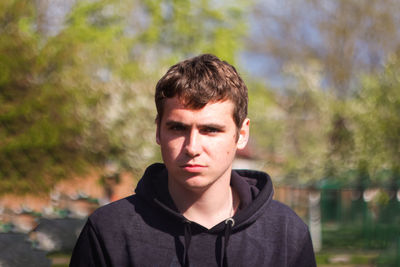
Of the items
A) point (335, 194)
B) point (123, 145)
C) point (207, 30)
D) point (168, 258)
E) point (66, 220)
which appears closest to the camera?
point (168, 258)

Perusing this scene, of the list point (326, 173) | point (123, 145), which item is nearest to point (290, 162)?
point (326, 173)

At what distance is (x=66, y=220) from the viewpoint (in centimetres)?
850

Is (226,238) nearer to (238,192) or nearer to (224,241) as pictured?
(224,241)

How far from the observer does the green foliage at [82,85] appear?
16000mm

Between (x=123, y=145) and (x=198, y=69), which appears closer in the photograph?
(x=198, y=69)

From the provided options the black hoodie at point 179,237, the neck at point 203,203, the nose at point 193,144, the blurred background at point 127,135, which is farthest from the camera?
the blurred background at point 127,135

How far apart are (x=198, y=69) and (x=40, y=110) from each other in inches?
573

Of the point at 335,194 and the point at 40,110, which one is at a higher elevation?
the point at 40,110

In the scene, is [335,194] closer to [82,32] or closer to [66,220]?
[66,220]

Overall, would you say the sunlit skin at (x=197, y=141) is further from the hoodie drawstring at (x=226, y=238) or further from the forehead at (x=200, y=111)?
the hoodie drawstring at (x=226, y=238)

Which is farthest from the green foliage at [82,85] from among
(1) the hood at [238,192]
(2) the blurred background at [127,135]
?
(1) the hood at [238,192]

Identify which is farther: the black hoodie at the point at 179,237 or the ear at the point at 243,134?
the ear at the point at 243,134

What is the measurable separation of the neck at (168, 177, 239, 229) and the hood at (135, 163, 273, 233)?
0.05m

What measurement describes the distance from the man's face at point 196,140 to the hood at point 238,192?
19cm
